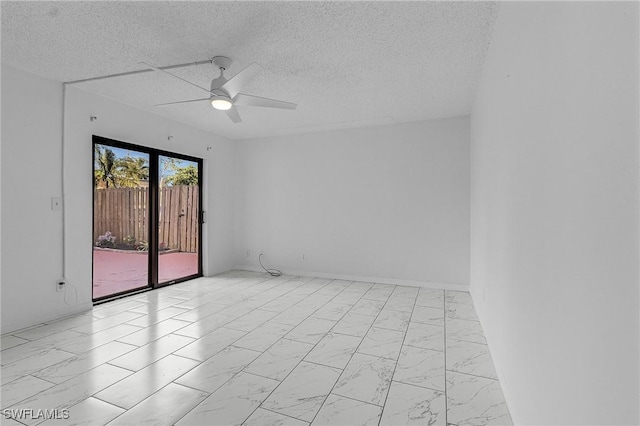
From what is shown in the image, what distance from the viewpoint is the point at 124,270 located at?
14.1ft

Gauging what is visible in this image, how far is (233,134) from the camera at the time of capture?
560 centimetres

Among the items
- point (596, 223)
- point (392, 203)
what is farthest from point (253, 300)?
point (596, 223)

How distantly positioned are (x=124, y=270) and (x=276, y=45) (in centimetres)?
367

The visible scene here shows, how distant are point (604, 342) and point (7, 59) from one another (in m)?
4.50

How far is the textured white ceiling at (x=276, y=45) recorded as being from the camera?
213 centimetres

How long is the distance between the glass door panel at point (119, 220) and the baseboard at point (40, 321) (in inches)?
11.8

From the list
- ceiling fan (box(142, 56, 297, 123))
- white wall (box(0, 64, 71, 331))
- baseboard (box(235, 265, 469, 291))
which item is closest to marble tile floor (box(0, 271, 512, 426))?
white wall (box(0, 64, 71, 331))

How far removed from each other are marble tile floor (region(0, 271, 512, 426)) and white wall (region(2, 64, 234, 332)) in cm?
36

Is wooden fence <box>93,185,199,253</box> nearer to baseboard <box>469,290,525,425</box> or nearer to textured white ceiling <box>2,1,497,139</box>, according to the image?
textured white ceiling <box>2,1,497,139</box>

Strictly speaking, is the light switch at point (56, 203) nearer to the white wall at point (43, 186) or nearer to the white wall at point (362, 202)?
the white wall at point (43, 186)

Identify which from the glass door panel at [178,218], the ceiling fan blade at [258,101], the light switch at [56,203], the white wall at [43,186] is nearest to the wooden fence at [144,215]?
the glass door panel at [178,218]

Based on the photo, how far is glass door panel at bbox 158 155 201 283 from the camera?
4.68 m

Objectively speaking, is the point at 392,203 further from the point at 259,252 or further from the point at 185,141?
the point at 185,141

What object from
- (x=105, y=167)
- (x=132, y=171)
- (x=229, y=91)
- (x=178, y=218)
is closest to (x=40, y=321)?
(x=105, y=167)
